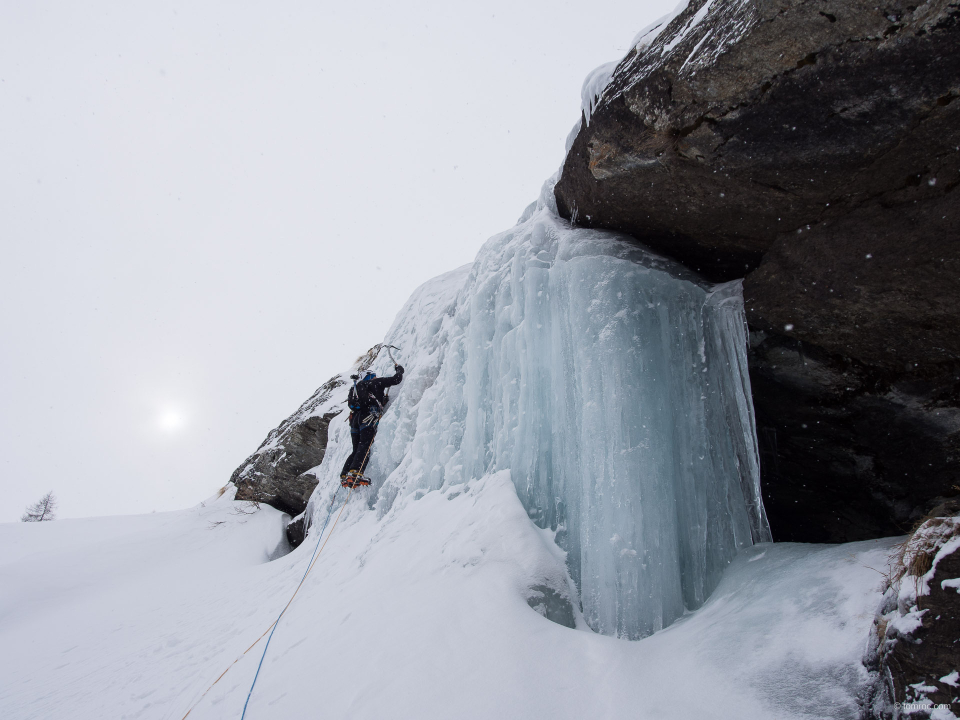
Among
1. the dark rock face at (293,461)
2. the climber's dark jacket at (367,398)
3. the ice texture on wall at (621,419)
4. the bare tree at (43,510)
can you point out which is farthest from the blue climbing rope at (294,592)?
the bare tree at (43,510)

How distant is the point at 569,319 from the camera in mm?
3920

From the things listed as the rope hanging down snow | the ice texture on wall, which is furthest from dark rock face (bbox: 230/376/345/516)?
the ice texture on wall

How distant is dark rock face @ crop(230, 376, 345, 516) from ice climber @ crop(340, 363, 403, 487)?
2.63 meters

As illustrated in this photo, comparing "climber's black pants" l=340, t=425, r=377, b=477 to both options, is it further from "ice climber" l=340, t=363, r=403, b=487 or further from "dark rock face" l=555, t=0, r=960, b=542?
"dark rock face" l=555, t=0, r=960, b=542

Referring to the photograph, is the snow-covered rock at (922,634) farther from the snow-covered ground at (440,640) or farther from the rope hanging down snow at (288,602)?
the rope hanging down snow at (288,602)

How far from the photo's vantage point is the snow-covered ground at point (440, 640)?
1.97 meters

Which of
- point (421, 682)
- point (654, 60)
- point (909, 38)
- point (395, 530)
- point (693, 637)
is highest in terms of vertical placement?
point (654, 60)

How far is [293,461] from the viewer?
33.9 feet

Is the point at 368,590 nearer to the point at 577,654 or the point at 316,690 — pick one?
the point at 316,690

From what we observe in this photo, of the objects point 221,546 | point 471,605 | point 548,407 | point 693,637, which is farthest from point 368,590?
point 221,546

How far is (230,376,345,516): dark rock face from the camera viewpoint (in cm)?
999

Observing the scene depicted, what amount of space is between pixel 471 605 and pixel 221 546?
829cm

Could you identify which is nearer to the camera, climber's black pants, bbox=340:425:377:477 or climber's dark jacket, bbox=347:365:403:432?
climber's black pants, bbox=340:425:377:477

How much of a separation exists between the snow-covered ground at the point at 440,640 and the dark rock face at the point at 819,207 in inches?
64.3
